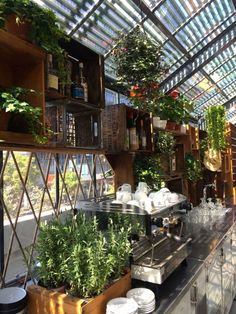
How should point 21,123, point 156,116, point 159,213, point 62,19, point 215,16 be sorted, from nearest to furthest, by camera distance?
point 21,123, point 159,213, point 62,19, point 156,116, point 215,16

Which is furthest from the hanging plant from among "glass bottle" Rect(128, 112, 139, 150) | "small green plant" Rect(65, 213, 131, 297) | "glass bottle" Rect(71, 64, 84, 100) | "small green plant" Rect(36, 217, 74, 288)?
"small green plant" Rect(36, 217, 74, 288)

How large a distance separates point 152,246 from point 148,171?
2.59 feet

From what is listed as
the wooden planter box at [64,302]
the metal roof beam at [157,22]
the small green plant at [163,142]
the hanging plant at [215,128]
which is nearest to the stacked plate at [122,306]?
the wooden planter box at [64,302]

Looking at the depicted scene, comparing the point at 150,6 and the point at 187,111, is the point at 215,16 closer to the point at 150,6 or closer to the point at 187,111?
the point at 150,6

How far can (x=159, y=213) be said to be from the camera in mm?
1766

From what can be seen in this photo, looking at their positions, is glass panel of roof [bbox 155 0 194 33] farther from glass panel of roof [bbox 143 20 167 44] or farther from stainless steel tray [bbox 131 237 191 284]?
stainless steel tray [bbox 131 237 191 284]

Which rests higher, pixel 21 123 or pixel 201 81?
pixel 201 81

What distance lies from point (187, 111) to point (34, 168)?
1769 mm

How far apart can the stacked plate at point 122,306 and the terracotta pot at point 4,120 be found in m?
0.86

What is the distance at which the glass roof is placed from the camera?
252 cm

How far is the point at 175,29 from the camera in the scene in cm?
369

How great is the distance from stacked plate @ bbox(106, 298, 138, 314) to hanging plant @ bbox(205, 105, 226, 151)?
2979 millimetres

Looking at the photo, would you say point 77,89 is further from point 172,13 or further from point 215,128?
point 215,128

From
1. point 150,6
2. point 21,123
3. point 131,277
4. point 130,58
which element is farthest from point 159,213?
point 150,6
